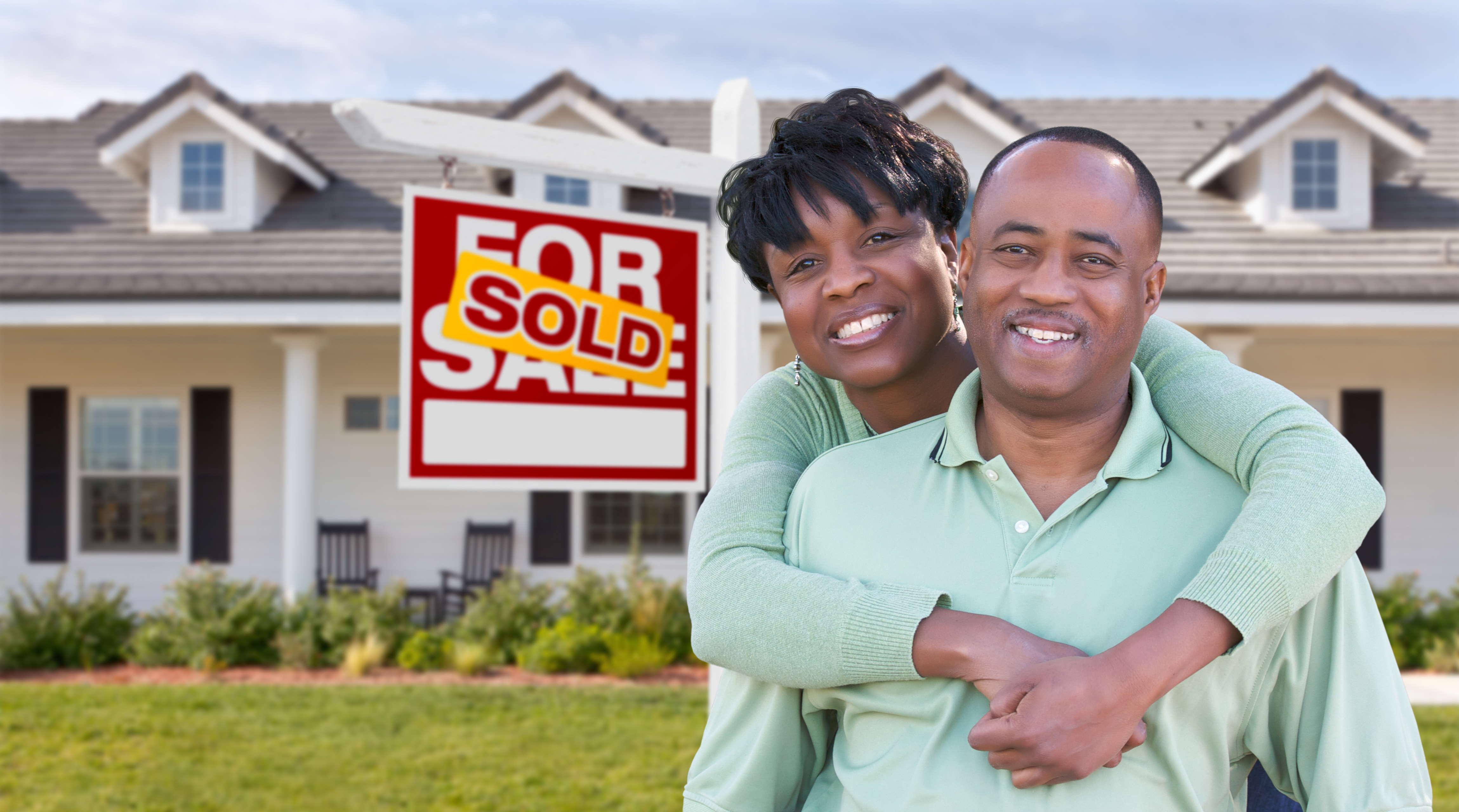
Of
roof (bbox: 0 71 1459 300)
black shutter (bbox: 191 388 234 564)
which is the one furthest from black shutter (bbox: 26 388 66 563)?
roof (bbox: 0 71 1459 300)

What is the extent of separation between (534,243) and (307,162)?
9429mm

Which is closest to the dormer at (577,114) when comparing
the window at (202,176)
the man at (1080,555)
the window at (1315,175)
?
the window at (202,176)

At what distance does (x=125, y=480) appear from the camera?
36.8 ft

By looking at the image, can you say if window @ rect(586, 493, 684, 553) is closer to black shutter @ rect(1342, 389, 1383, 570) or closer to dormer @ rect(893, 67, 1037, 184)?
dormer @ rect(893, 67, 1037, 184)

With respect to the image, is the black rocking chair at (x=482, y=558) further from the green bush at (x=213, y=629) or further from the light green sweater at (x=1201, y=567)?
the light green sweater at (x=1201, y=567)

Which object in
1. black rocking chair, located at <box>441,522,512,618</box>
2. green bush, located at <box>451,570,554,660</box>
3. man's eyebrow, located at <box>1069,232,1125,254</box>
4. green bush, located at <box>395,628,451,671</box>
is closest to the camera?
man's eyebrow, located at <box>1069,232,1125,254</box>

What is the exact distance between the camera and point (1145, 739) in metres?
1.38

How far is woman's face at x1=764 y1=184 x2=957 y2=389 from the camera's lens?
69.1 inches

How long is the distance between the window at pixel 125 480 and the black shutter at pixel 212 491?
1.24 ft

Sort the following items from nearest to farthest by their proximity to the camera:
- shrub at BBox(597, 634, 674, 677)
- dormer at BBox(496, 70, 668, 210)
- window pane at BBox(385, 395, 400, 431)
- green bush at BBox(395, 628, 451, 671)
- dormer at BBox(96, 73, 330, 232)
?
shrub at BBox(597, 634, 674, 677) → green bush at BBox(395, 628, 451, 671) → dormer at BBox(496, 70, 668, 210) → dormer at BBox(96, 73, 330, 232) → window pane at BBox(385, 395, 400, 431)

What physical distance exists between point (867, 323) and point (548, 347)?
1517 millimetres

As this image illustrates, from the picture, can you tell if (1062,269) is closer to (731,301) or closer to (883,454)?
(883,454)

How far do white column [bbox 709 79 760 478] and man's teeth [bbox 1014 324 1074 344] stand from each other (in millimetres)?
1551

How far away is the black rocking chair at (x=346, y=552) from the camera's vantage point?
10.8m
